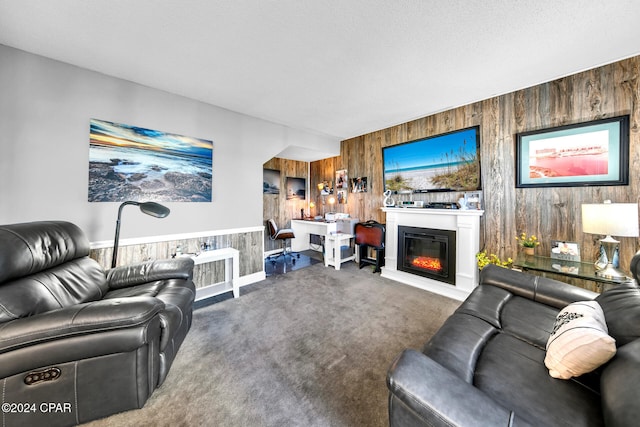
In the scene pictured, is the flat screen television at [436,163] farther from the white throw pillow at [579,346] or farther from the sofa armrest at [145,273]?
the sofa armrest at [145,273]

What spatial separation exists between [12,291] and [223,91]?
2.51 m

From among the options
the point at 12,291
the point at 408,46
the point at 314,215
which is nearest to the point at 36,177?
the point at 12,291

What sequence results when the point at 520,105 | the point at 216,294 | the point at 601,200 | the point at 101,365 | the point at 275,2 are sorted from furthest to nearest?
the point at 216,294 → the point at 520,105 → the point at 601,200 → the point at 275,2 → the point at 101,365

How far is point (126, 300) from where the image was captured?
1.26 m

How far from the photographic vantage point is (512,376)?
0.97 m

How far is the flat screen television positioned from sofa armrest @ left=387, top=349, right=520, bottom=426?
115 inches

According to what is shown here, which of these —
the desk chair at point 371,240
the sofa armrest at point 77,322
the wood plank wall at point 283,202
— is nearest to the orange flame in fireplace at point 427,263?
the desk chair at point 371,240

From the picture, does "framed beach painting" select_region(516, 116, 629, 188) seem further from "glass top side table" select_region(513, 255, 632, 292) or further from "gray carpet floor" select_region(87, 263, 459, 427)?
"gray carpet floor" select_region(87, 263, 459, 427)

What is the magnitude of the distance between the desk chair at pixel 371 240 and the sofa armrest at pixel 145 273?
115 inches

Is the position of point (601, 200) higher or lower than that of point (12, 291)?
higher

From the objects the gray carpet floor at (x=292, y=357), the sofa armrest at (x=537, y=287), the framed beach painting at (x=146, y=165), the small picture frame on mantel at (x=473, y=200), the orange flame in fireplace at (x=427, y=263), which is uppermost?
the framed beach painting at (x=146, y=165)

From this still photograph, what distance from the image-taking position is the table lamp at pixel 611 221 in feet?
5.74

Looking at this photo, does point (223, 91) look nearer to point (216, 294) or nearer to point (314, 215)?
point (216, 294)

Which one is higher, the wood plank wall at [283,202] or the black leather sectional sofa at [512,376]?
the wood plank wall at [283,202]
